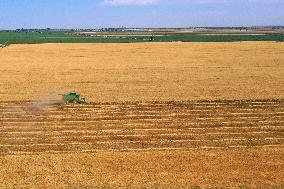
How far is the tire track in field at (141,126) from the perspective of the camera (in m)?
18.7

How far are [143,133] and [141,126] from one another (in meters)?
1.25

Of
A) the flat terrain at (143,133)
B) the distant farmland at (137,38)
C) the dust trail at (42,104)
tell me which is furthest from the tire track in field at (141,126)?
the distant farmland at (137,38)

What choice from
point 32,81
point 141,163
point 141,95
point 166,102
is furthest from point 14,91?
point 141,163

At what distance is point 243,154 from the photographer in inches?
686

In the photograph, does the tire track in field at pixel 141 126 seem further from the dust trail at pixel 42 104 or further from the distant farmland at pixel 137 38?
the distant farmland at pixel 137 38

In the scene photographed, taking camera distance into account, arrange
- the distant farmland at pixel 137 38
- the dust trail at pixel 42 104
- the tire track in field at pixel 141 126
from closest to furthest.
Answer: the tire track in field at pixel 141 126 < the dust trail at pixel 42 104 < the distant farmland at pixel 137 38

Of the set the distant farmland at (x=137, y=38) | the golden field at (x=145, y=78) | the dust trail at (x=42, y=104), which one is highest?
the dust trail at (x=42, y=104)

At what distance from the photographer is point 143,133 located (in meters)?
20.3

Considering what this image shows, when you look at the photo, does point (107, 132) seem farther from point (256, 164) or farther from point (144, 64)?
point (144, 64)

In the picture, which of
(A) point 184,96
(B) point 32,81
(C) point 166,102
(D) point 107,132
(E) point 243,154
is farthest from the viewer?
(B) point 32,81

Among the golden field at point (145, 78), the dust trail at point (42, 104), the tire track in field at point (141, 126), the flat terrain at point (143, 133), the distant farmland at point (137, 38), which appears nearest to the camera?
the flat terrain at point (143, 133)

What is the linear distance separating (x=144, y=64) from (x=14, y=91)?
820 inches

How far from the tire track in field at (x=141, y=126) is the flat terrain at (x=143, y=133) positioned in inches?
1.6

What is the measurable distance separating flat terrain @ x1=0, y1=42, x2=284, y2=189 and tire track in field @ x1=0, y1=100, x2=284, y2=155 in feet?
0.13
